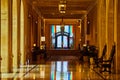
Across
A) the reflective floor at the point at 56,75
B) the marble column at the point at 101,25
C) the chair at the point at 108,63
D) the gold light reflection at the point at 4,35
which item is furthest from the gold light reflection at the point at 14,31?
the marble column at the point at 101,25

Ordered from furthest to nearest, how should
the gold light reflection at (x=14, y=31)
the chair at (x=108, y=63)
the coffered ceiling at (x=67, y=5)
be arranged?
1. the coffered ceiling at (x=67, y=5)
2. the gold light reflection at (x=14, y=31)
3. the chair at (x=108, y=63)

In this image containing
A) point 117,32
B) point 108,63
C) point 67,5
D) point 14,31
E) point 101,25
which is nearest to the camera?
point 117,32

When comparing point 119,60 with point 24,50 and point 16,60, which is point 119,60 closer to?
point 16,60

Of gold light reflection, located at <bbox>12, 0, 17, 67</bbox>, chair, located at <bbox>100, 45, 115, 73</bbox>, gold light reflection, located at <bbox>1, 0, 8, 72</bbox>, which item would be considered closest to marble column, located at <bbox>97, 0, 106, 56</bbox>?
chair, located at <bbox>100, 45, 115, 73</bbox>

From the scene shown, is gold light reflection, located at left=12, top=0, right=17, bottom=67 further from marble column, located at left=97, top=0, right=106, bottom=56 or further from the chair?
marble column, located at left=97, top=0, right=106, bottom=56

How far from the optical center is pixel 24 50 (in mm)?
23281

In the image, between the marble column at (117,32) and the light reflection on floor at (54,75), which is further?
the marble column at (117,32)

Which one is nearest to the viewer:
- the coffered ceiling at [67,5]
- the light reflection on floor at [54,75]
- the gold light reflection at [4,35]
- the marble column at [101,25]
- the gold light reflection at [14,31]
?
the light reflection on floor at [54,75]

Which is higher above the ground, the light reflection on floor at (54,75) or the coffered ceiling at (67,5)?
the coffered ceiling at (67,5)

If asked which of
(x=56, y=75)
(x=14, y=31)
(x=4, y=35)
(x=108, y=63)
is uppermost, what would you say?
(x=14, y=31)

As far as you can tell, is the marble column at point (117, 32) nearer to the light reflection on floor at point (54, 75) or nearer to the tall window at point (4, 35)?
the light reflection on floor at point (54, 75)

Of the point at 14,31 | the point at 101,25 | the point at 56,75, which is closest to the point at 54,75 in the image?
the point at 56,75

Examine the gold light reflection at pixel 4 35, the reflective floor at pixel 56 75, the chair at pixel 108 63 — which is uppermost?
the gold light reflection at pixel 4 35

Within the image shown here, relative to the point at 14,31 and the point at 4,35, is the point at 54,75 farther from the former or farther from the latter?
the point at 14,31
